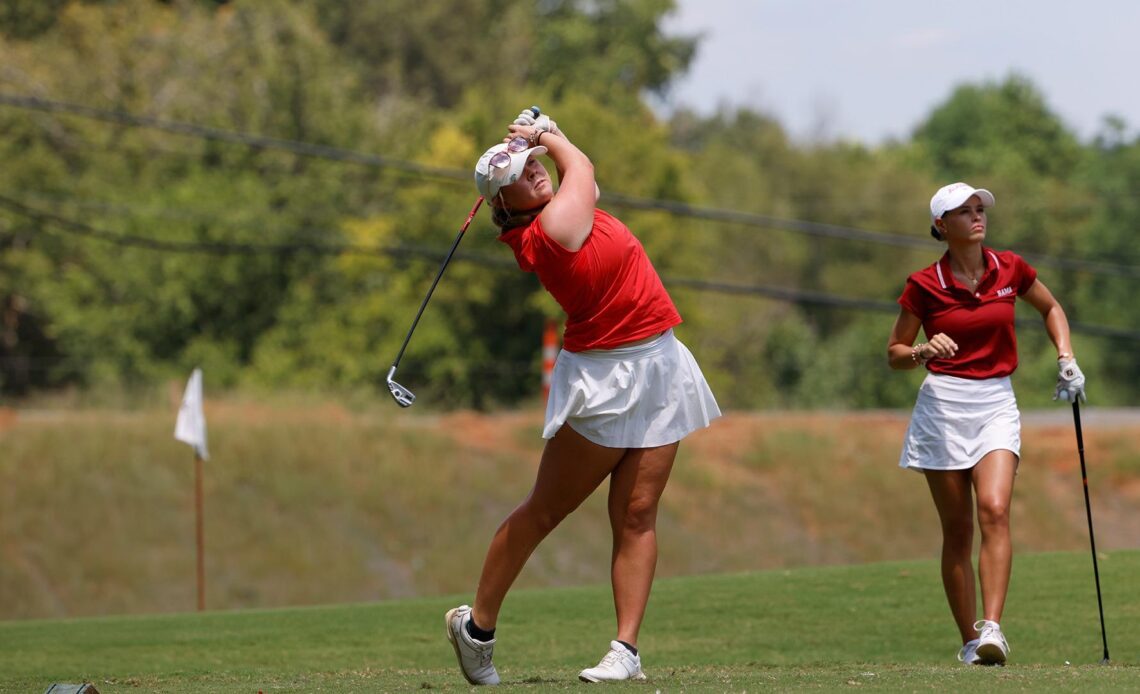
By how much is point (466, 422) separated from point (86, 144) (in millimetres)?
20723

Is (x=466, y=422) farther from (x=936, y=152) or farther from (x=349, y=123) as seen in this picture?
(x=936, y=152)

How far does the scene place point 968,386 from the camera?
7938 millimetres

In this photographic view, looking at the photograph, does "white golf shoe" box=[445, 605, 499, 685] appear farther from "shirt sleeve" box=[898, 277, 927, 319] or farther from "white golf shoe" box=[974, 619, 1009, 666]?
"shirt sleeve" box=[898, 277, 927, 319]

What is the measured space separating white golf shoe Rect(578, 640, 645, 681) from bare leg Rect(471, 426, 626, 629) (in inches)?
17.6

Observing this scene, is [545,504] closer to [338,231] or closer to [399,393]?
[399,393]

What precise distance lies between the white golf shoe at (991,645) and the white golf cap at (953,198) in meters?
1.83

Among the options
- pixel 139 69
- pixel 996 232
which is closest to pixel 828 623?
pixel 139 69

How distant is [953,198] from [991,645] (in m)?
2.00

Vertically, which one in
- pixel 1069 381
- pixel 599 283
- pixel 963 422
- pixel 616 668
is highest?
pixel 599 283

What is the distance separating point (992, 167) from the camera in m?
76.1

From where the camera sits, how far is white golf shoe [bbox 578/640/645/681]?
21.2 feet

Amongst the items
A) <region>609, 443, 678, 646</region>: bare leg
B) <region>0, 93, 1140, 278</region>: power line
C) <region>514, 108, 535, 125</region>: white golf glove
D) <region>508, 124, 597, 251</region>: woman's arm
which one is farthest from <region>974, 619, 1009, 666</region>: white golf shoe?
<region>0, 93, 1140, 278</region>: power line

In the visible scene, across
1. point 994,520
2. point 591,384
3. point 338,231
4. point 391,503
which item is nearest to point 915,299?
point 994,520

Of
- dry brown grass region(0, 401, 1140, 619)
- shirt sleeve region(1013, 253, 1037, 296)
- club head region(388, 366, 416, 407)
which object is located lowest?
dry brown grass region(0, 401, 1140, 619)
